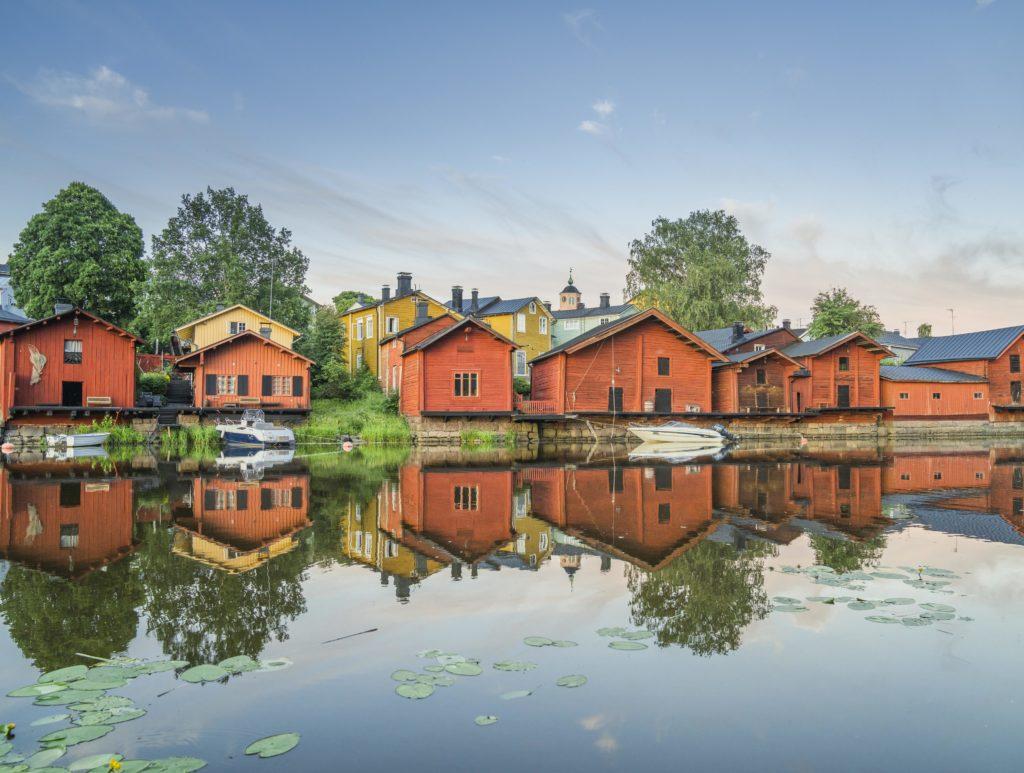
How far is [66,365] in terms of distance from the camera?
3681cm

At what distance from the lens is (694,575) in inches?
344

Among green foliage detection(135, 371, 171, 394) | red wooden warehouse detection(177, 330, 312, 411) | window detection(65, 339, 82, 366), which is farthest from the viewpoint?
green foliage detection(135, 371, 171, 394)

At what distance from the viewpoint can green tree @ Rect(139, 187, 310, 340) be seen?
176 ft

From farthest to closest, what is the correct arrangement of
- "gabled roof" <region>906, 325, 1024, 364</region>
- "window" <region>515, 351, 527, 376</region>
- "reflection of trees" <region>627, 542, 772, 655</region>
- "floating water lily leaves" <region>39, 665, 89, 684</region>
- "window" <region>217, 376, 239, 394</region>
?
"window" <region>515, 351, 527, 376</region> < "gabled roof" <region>906, 325, 1024, 364</region> < "window" <region>217, 376, 239, 394</region> < "reflection of trees" <region>627, 542, 772, 655</region> < "floating water lily leaves" <region>39, 665, 89, 684</region>

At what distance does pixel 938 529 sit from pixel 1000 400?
51.1 meters

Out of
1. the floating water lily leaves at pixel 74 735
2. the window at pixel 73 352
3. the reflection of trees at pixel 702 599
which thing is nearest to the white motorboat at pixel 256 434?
the window at pixel 73 352

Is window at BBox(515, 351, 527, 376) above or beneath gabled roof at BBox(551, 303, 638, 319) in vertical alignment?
beneath

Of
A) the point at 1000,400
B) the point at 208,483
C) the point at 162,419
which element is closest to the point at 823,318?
the point at 1000,400

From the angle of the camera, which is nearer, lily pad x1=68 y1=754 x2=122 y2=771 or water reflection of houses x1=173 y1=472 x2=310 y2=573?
lily pad x1=68 y1=754 x2=122 y2=771

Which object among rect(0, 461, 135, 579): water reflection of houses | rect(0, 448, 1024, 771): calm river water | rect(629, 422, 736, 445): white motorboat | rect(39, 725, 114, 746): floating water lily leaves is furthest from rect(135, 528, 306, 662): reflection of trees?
rect(629, 422, 736, 445): white motorboat

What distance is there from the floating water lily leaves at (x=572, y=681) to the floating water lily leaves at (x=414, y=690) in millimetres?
977

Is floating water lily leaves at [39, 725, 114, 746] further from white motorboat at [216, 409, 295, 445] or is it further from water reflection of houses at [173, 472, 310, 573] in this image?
white motorboat at [216, 409, 295, 445]

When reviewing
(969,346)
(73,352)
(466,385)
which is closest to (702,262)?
(969,346)

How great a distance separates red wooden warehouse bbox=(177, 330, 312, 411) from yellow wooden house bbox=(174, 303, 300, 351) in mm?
5126
